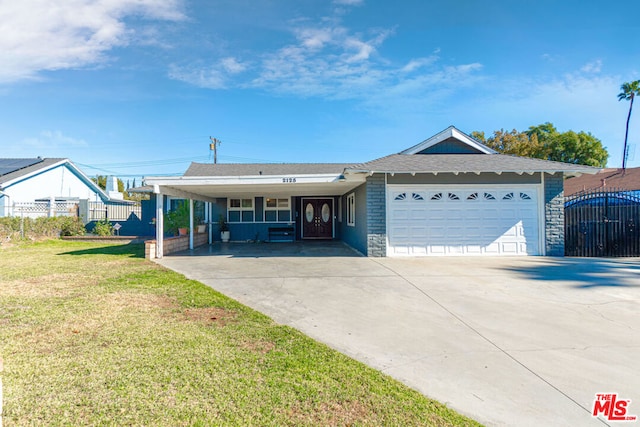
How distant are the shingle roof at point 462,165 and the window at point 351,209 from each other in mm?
2298

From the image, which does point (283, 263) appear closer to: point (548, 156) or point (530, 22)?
point (530, 22)

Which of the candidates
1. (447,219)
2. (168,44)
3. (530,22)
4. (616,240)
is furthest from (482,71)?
(168,44)

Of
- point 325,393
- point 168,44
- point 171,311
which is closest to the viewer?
point 325,393

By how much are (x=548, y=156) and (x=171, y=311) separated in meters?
33.9

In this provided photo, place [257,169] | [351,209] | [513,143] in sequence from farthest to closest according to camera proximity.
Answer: [513,143], [257,169], [351,209]

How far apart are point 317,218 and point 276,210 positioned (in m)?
2.23

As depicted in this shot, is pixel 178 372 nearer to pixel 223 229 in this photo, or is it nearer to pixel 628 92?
pixel 223 229

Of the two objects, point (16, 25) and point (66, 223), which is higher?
point (16, 25)

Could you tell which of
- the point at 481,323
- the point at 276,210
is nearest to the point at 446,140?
the point at 276,210

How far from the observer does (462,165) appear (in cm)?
998

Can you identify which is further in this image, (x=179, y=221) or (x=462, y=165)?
(x=179, y=221)

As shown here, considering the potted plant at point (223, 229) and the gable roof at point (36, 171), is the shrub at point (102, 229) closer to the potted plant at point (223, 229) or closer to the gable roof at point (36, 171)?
the potted plant at point (223, 229)

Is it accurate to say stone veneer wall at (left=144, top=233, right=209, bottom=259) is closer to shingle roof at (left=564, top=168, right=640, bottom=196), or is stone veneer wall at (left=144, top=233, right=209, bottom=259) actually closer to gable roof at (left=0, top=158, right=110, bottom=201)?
gable roof at (left=0, top=158, right=110, bottom=201)

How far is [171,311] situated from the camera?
4.64 meters
